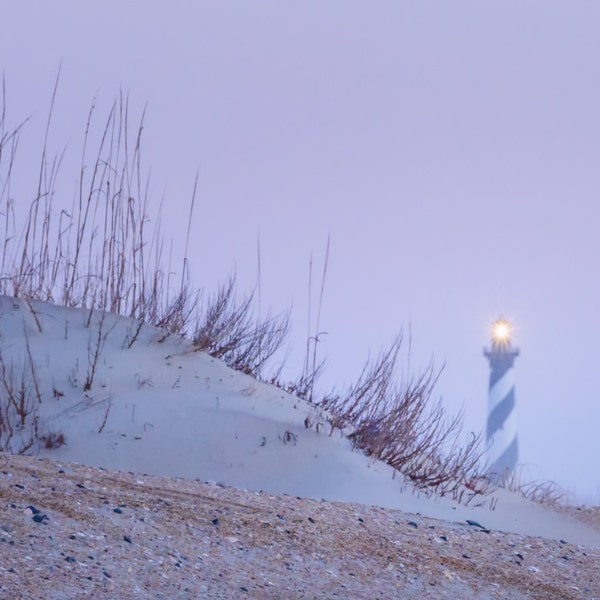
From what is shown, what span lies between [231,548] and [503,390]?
25542 mm

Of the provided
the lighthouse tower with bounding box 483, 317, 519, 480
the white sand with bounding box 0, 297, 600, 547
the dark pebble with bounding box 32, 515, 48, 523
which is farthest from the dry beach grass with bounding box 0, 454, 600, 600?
the lighthouse tower with bounding box 483, 317, 519, 480

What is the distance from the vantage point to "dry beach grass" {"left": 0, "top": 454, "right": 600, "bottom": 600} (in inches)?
107

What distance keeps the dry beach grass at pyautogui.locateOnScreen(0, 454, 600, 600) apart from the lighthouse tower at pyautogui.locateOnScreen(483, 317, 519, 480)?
2366 centimetres

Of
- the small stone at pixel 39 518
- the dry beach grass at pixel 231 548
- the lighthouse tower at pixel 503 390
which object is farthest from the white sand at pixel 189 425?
the lighthouse tower at pixel 503 390

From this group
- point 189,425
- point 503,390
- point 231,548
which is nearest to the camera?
point 231,548

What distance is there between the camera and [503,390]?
1099 inches

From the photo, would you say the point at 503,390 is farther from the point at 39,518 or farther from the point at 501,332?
the point at 39,518

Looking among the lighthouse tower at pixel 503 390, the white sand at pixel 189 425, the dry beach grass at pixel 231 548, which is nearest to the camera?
the dry beach grass at pixel 231 548

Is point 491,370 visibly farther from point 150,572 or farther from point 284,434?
point 150,572

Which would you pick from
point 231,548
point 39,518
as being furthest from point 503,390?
point 39,518

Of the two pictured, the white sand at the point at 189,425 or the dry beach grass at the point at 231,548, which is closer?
the dry beach grass at the point at 231,548

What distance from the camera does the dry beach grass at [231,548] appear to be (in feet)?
8.90

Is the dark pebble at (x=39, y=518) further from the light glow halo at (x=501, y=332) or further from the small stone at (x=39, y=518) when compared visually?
the light glow halo at (x=501, y=332)

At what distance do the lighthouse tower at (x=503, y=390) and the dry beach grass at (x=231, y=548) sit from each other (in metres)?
23.7
